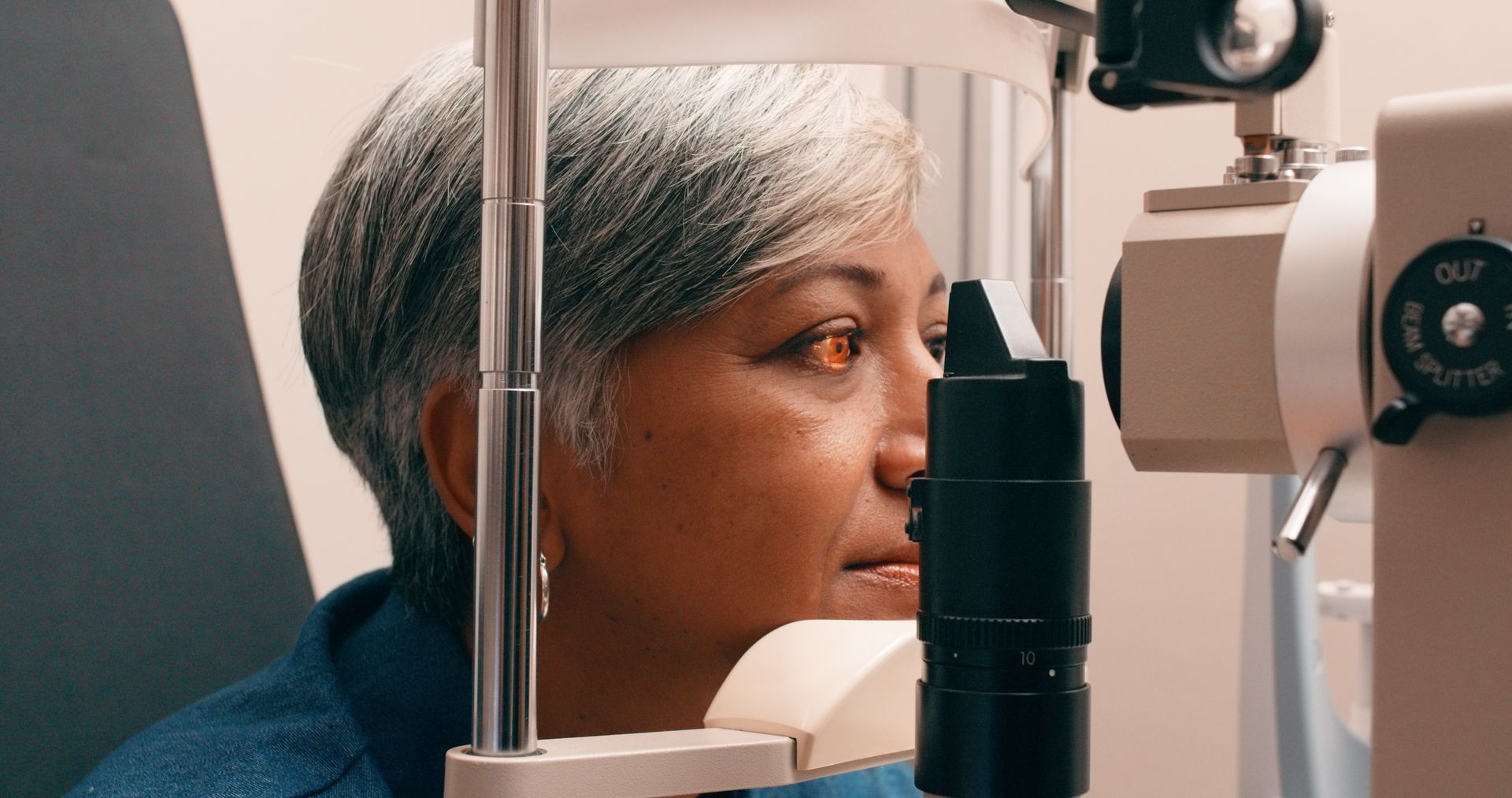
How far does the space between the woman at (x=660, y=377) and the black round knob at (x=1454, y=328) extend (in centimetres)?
46

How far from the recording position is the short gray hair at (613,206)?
0.85 meters

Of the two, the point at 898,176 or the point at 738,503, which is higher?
the point at 898,176

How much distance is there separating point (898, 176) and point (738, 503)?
25cm

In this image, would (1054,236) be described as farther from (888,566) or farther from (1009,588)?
(1009,588)

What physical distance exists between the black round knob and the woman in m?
0.46

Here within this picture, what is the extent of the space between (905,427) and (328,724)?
0.43 meters

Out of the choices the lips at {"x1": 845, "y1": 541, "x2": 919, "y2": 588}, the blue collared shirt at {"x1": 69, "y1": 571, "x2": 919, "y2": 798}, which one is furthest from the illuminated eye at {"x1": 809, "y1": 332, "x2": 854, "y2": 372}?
the blue collared shirt at {"x1": 69, "y1": 571, "x2": 919, "y2": 798}

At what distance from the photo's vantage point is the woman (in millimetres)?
850

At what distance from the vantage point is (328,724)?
88cm

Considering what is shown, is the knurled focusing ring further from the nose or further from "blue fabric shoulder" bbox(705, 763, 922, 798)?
"blue fabric shoulder" bbox(705, 763, 922, 798)

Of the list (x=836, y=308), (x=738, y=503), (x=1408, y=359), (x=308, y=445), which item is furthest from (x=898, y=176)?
(x=308, y=445)

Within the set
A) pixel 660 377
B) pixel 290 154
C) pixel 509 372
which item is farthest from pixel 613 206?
pixel 290 154

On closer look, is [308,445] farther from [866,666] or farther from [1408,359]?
[1408,359]

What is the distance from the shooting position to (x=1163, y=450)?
0.51 meters
